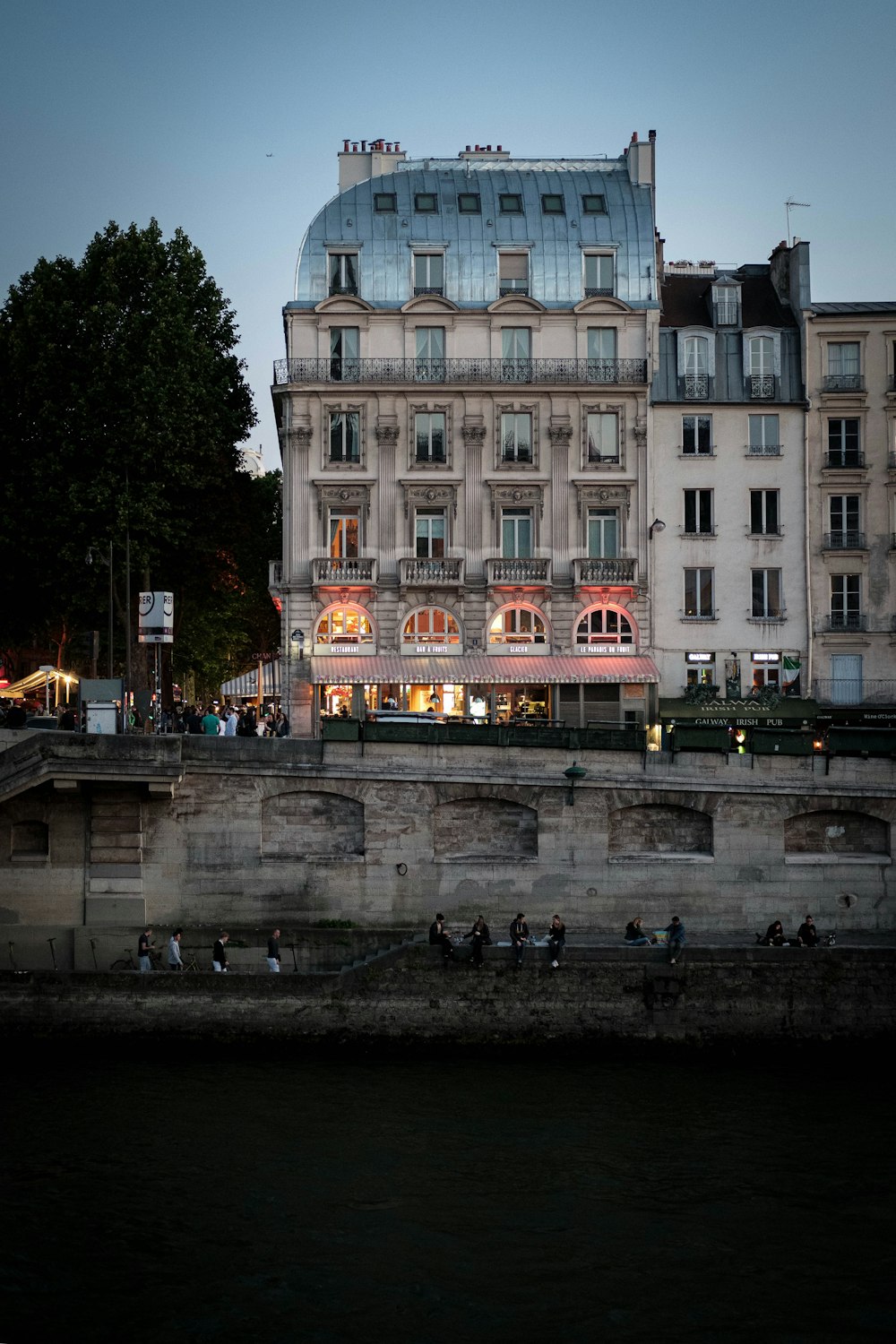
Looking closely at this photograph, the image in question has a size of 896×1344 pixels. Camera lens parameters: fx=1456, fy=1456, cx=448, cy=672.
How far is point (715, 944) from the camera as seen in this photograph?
35688 mm

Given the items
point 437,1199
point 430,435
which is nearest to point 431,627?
point 430,435

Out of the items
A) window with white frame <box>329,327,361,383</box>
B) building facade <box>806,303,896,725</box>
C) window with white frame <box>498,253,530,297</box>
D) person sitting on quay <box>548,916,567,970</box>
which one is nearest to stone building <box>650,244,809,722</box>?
building facade <box>806,303,896,725</box>

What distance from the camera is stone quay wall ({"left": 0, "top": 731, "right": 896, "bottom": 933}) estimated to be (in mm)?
36062

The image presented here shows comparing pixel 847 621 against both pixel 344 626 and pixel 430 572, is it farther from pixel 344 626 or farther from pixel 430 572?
pixel 344 626

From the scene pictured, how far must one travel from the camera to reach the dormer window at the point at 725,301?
5172 centimetres

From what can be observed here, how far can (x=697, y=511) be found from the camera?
1976 inches

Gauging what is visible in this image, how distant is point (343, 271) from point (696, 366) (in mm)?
12711

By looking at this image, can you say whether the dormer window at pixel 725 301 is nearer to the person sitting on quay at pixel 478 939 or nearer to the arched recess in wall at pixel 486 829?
the arched recess in wall at pixel 486 829

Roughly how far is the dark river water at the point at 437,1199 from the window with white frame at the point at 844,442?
80.4 feet

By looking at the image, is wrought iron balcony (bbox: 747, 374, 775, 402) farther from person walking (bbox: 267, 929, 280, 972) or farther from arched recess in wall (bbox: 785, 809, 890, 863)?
person walking (bbox: 267, 929, 280, 972)

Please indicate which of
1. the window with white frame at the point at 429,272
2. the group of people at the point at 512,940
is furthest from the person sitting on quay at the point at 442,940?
the window with white frame at the point at 429,272

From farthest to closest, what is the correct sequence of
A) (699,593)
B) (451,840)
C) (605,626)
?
(699,593) → (605,626) → (451,840)

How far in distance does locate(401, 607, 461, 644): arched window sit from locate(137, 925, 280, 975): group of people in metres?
16.4

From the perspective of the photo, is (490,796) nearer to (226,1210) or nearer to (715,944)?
(715,944)
